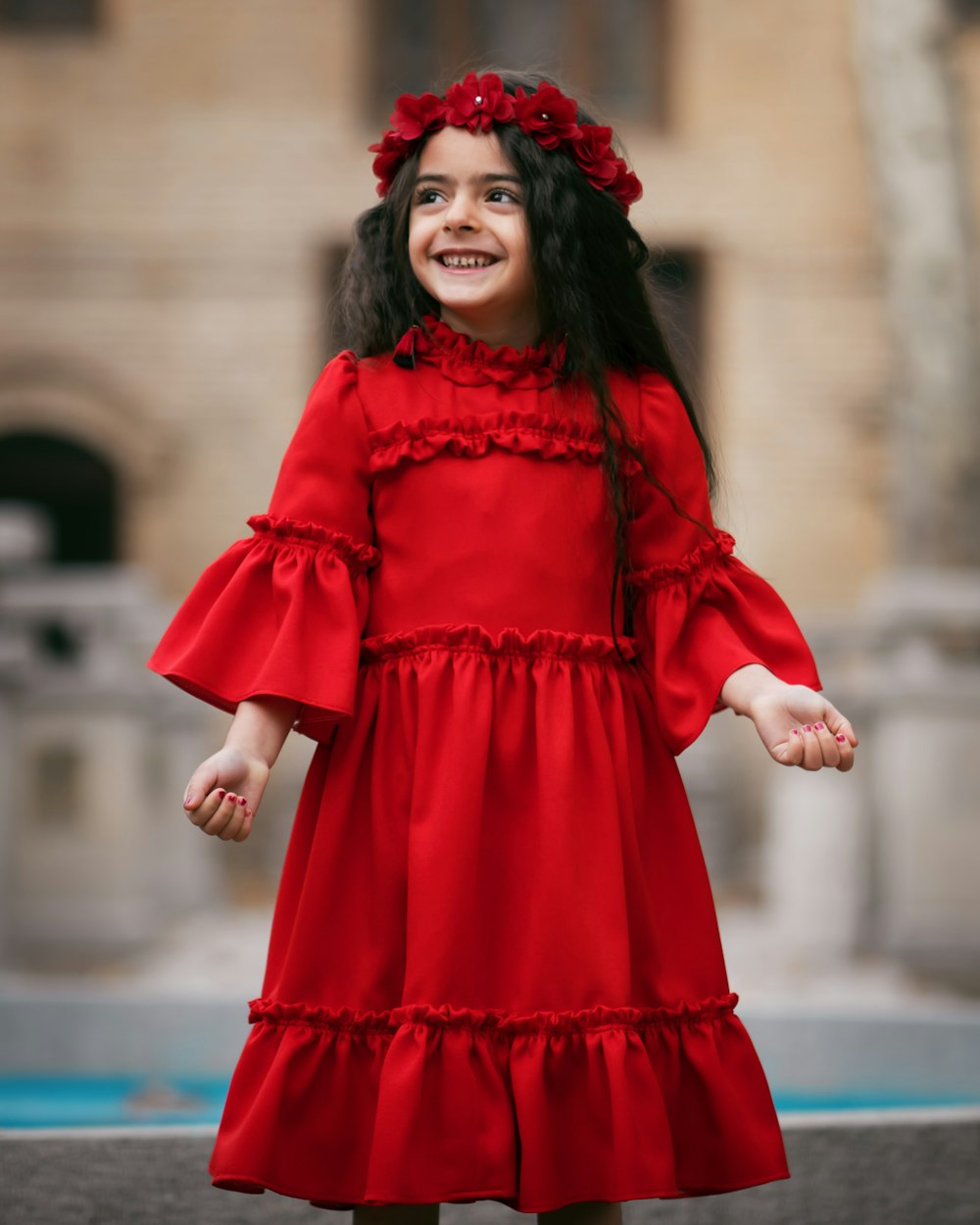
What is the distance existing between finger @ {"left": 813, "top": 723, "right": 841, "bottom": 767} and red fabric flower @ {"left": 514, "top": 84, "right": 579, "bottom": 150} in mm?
755

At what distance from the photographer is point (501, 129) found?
2.09 m

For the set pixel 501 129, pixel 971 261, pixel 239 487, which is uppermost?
pixel 971 261

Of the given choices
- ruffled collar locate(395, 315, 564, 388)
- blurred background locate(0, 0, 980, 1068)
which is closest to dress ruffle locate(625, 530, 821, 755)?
ruffled collar locate(395, 315, 564, 388)

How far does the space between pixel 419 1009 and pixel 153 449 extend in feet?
24.5

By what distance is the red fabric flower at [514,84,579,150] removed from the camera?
2.09 meters

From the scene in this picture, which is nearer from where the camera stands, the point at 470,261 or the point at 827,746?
the point at 827,746

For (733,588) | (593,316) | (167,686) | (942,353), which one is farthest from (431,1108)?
(942,353)

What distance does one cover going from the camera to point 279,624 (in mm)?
1986

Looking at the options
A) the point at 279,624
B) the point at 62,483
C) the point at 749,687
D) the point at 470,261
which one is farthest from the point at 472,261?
the point at 62,483

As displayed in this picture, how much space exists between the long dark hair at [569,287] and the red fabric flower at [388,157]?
0.6 inches

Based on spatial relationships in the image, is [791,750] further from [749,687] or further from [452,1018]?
[452,1018]

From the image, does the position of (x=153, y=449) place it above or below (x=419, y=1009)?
above

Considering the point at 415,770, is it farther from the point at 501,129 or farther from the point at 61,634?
the point at 61,634

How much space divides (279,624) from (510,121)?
651mm
